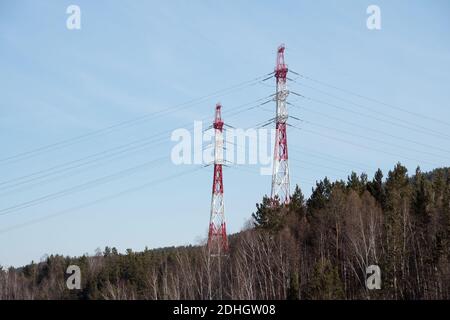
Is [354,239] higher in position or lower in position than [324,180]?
lower

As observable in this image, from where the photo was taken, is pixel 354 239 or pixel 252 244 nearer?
pixel 354 239

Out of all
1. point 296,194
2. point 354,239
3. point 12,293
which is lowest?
point 12,293

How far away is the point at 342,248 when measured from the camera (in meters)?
56.8

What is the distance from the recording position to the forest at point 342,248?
157 feet

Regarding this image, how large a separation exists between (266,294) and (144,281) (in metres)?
20.3

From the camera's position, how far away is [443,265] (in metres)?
44.7

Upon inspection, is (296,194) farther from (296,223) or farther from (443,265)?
(443,265)

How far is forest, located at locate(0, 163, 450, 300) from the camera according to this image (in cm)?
4788

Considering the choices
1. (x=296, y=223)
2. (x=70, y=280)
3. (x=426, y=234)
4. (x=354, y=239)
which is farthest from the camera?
(x=70, y=280)
